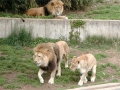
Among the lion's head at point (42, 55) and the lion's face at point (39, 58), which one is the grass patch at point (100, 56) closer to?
the lion's head at point (42, 55)

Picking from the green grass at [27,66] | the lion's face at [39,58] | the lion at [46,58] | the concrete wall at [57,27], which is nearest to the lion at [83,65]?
the green grass at [27,66]

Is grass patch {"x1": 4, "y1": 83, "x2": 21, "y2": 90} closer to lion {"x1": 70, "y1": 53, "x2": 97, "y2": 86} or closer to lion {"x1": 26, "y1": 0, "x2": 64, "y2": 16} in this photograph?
lion {"x1": 70, "y1": 53, "x2": 97, "y2": 86}

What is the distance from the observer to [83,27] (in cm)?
1274

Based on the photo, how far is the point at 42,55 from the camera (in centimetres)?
884

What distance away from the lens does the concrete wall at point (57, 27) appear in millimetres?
12578

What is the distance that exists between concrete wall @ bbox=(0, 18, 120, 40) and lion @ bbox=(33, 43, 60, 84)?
3228 millimetres

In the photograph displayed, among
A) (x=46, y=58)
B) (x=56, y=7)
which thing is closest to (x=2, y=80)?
(x=46, y=58)

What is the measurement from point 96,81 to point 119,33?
365 centimetres

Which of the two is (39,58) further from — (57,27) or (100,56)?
(57,27)

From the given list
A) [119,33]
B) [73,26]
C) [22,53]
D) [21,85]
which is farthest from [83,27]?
[21,85]

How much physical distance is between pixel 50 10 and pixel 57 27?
0.81 meters

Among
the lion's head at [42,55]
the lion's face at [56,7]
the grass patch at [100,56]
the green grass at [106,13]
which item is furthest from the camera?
the green grass at [106,13]

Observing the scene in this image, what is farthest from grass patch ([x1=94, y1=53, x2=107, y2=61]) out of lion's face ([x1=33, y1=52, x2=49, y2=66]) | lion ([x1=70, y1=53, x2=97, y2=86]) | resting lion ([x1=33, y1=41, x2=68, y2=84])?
lion's face ([x1=33, y1=52, x2=49, y2=66])

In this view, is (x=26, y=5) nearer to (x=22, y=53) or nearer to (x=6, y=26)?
(x=6, y=26)
